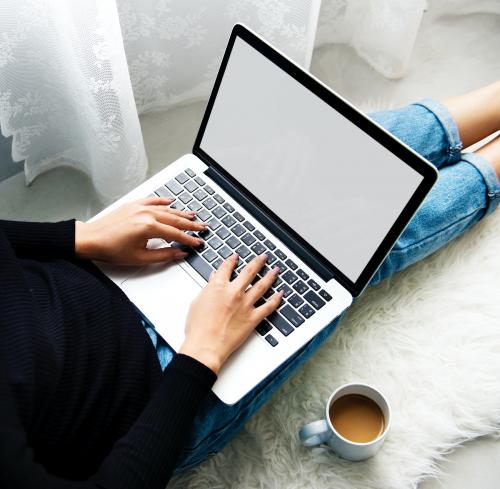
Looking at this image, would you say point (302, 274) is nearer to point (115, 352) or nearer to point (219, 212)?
point (219, 212)

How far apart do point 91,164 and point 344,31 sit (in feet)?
2.34

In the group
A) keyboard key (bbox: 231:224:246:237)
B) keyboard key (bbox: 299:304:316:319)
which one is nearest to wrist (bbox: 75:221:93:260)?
keyboard key (bbox: 231:224:246:237)

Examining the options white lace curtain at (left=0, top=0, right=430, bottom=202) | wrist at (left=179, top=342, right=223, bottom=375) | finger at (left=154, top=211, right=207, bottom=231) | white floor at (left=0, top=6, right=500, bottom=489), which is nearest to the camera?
wrist at (left=179, top=342, right=223, bottom=375)

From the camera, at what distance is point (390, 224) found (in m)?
0.80

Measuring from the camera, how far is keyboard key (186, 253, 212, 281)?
2.95 ft

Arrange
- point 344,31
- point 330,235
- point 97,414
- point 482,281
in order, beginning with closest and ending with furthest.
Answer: point 97,414
point 330,235
point 482,281
point 344,31

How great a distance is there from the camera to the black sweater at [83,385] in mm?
675

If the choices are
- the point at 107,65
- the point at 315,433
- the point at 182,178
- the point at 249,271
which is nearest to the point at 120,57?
the point at 107,65

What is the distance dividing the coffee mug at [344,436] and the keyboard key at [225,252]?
26 cm

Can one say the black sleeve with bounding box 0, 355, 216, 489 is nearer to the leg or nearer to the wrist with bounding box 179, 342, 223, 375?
the wrist with bounding box 179, 342, 223, 375

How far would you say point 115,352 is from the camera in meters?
0.79

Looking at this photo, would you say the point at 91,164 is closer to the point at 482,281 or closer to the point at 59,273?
the point at 59,273

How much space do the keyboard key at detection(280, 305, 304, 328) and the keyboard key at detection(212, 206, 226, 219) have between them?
0.19m

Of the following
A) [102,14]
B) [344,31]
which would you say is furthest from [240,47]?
[344,31]
